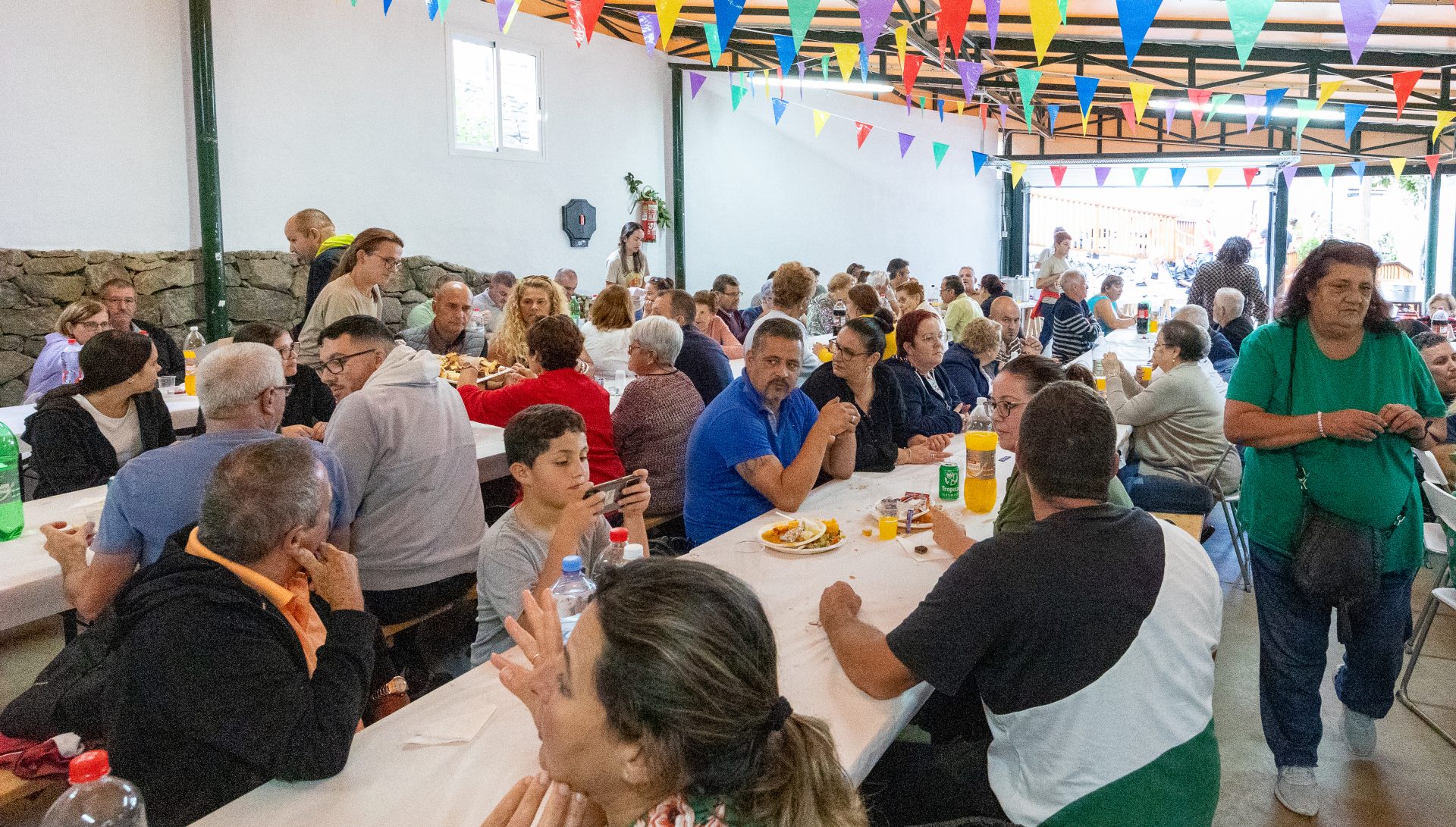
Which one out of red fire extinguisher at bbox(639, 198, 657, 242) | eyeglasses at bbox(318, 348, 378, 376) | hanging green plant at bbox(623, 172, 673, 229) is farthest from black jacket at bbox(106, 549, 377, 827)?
hanging green plant at bbox(623, 172, 673, 229)

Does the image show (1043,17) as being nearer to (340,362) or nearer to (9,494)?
(340,362)

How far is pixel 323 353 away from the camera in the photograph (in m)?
3.46

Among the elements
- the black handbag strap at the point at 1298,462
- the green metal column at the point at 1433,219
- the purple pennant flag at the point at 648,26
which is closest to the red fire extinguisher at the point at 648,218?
the purple pennant flag at the point at 648,26

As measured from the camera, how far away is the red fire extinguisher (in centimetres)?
1092

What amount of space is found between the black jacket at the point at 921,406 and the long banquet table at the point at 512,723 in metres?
1.72

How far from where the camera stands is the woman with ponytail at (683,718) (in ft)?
3.59

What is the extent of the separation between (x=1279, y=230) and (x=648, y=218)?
9759mm

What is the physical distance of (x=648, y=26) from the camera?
8.52 meters

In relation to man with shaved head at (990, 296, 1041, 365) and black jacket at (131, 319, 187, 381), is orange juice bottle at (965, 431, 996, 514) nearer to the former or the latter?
man with shaved head at (990, 296, 1041, 365)

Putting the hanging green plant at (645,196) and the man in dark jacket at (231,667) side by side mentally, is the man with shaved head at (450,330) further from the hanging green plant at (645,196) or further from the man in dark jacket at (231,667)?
the hanging green plant at (645,196)

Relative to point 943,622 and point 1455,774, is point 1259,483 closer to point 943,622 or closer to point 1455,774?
point 1455,774

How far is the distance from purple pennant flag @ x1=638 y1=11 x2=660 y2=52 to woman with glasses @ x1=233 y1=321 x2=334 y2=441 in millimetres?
4487

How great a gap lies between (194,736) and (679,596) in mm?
887

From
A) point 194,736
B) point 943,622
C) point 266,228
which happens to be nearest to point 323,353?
point 194,736
